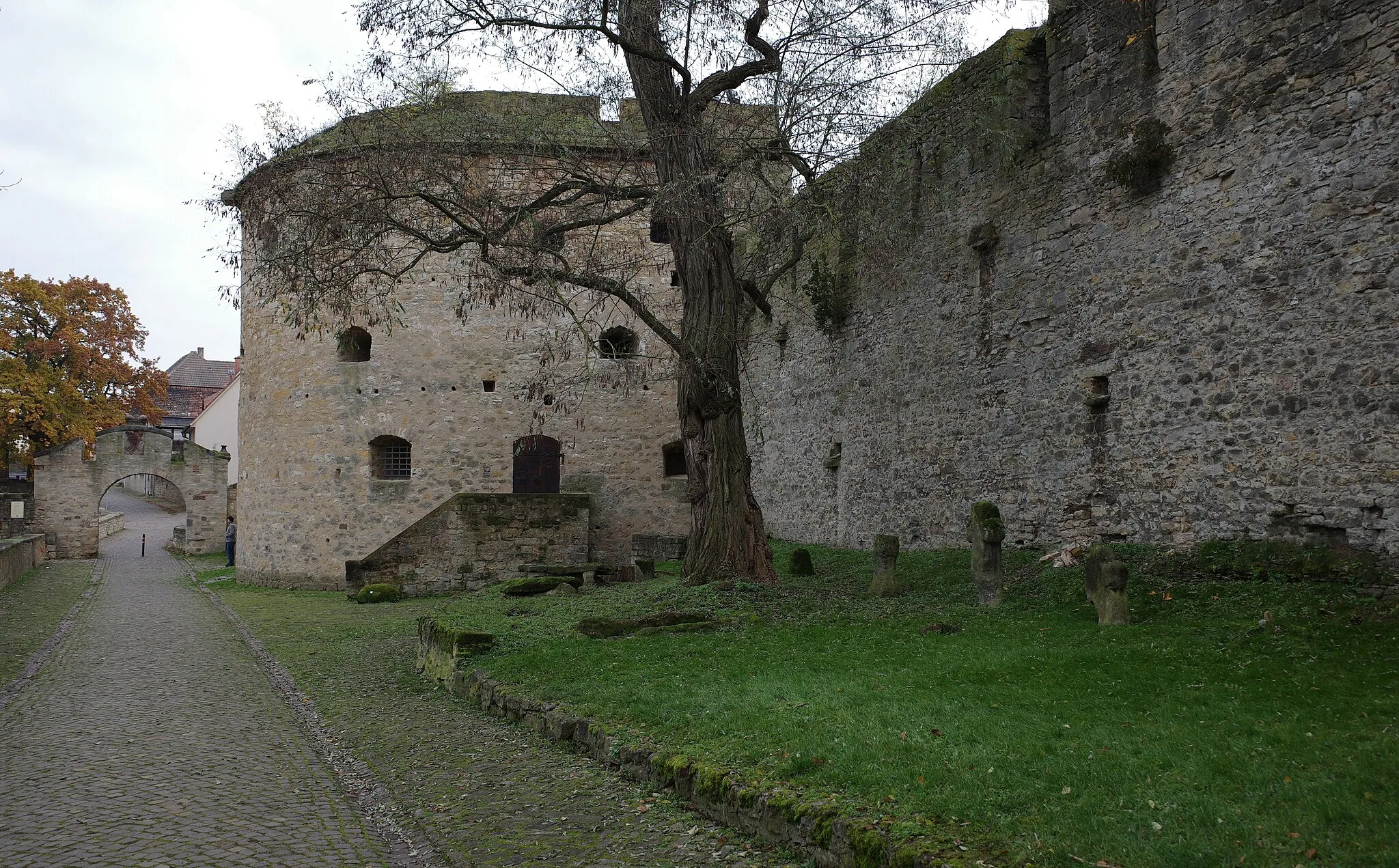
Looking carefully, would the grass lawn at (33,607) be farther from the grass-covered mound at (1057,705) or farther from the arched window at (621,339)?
the arched window at (621,339)

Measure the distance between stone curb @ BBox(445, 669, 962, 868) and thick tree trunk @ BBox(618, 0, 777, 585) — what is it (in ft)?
15.8

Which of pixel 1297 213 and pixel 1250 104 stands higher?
pixel 1250 104

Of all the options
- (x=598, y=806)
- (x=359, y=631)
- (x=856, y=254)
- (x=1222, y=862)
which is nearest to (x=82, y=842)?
(x=598, y=806)

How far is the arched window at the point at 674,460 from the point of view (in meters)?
21.0

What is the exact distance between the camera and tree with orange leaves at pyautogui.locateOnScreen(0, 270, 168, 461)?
107ft

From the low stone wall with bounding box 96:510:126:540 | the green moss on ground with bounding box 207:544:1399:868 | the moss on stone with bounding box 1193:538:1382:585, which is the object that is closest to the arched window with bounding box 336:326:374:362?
the green moss on ground with bounding box 207:544:1399:868

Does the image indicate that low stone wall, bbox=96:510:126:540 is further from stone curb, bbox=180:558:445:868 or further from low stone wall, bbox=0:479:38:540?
stone curb, bbox=180:558:445:868

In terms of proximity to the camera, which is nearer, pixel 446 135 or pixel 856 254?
pixel 446 135

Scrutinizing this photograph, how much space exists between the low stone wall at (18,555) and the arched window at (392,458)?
7243 millimetres

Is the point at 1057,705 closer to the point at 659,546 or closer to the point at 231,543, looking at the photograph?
the point at 659,546

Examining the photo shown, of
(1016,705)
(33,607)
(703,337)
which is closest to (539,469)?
(33,607)

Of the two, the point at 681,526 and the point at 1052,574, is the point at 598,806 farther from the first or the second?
the point at 681,526

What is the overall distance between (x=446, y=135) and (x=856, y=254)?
22.4 ft

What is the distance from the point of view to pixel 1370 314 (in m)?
7.74
